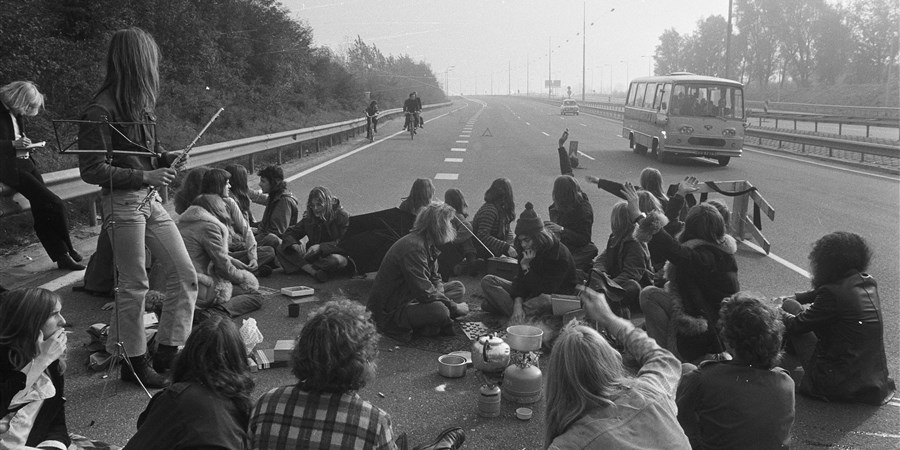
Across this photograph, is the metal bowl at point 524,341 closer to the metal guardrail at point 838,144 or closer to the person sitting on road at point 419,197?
the person sitting on road at point 419,197

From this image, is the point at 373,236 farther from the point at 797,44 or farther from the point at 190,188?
the point at 797,44

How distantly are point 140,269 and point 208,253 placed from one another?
123cm

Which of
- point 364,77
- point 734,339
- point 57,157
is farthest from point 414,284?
point 364,77

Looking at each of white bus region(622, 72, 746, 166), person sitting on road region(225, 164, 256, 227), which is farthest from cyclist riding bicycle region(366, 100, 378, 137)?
person sitting on road region(225, 164, 256, 227)

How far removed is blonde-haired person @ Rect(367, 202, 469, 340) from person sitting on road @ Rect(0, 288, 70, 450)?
2.76 meters

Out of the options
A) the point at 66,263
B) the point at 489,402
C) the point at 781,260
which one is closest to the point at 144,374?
the point at 489,402

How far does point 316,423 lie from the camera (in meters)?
2.92

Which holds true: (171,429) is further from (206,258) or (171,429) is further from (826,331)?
(826,331)

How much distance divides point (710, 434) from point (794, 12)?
103 metres

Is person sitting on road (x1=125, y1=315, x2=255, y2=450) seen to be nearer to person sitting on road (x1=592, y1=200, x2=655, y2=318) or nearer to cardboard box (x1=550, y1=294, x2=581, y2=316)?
cardboard box (x1=550, y1=294, x2=581, y2=316)

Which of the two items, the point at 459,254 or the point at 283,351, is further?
the point at 459,254

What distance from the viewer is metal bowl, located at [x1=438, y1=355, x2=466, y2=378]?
5.37m

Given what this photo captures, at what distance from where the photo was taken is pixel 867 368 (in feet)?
16.1

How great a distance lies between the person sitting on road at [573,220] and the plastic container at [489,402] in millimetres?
3527
